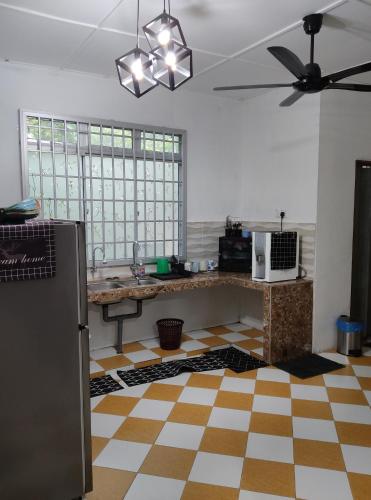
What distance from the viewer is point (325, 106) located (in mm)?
3795

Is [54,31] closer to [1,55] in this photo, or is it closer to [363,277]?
[1,55]

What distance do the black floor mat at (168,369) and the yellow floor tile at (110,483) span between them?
1.09m

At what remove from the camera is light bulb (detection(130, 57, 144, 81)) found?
6.88ft

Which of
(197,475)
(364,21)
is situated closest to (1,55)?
(364,21)

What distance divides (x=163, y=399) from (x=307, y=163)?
2.65m

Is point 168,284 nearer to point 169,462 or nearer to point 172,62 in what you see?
point 169,462

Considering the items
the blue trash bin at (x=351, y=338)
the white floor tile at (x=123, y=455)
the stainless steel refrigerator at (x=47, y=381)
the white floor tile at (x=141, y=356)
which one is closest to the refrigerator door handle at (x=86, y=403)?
the stainless steel refrigerator at (x=47, y=381)

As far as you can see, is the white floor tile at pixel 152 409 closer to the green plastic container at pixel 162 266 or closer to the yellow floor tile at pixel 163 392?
the yellow floor tile at pixel 163 392

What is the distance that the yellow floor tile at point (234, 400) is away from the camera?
9.81ft

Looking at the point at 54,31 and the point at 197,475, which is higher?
the point at 54,31

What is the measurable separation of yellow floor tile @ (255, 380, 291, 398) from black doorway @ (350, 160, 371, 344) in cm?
155

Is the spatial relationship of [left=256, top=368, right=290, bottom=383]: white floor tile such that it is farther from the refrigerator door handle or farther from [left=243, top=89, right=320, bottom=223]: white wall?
the refrigerator door handle

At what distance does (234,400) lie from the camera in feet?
10.1

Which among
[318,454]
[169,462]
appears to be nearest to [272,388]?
[318,454]
